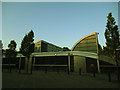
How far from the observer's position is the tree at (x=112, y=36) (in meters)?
10.8

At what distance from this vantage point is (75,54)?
987 inches

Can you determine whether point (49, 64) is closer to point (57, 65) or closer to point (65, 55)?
point (57, 65)

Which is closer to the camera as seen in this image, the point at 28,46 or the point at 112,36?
the point at 112,36

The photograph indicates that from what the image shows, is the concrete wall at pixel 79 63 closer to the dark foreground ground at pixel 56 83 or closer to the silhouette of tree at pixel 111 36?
the dark foreground ground at pixel 56 83

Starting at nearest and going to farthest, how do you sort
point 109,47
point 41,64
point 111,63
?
point 109,47, point 111,63, point 41,64

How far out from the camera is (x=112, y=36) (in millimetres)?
11094

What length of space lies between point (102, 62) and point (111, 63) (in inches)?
78.0

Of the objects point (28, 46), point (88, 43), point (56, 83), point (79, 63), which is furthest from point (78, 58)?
point (56, 83)

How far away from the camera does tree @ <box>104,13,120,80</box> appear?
1075cm

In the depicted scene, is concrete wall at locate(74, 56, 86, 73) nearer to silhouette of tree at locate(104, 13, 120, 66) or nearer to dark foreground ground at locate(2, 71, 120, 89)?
dark foreground ground at locate(2, 71, 120, 89)

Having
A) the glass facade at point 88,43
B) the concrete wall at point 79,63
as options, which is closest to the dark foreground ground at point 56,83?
the concrete wall at point 79,63

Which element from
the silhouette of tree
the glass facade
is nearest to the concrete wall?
the glass facade

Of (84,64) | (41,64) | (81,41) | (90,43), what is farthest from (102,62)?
(41,64)

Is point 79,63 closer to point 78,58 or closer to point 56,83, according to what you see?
point 78,58
